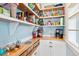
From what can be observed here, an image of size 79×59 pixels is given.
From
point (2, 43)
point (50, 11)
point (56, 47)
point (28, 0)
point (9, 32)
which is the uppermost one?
point (50, 11)

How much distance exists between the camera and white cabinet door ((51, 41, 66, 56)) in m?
3.32

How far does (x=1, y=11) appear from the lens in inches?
42.9

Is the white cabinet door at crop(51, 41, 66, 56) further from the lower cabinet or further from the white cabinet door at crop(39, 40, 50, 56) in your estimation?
the white cabinet door at crop(39, 40, 50, 56)

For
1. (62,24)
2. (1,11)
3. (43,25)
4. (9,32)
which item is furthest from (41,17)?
(1,11)

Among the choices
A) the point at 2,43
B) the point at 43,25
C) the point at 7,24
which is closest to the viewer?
the point at 2,43

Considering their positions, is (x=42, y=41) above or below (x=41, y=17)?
below

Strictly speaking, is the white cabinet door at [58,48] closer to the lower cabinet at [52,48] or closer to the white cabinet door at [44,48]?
the lower cabinet at [52,48]

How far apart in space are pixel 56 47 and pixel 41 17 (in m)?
1.33

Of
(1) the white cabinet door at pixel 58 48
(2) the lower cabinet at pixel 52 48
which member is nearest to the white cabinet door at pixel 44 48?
(2) the lower cabinet at pixel 52 48

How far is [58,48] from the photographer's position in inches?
133

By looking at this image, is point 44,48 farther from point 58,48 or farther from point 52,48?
point 58,48

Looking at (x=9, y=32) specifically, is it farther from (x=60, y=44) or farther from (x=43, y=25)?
(x=43, y=25)

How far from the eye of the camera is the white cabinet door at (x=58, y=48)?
3320mm

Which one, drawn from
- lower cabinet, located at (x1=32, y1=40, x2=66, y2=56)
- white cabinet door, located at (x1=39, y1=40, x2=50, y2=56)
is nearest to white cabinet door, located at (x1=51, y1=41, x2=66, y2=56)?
lower cabinet, located at (x1=32, y1=40, x2=66, y2=56)
